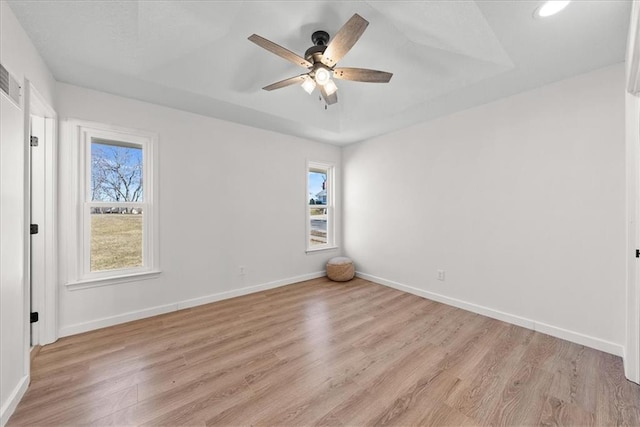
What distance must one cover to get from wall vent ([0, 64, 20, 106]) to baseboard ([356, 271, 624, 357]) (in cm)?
441

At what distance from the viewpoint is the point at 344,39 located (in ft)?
5.85

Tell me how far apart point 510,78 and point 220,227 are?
12.3 ft

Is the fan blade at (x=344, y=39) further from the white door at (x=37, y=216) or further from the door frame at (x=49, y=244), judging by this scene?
the white door at (x=37, y=216)

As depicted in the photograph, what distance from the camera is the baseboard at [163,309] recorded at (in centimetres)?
254

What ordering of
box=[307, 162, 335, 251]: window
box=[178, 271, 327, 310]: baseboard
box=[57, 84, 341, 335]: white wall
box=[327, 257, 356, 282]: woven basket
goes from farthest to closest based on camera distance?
box=[307, 162, 335, 251]: window → box=[327, 257, 356, 282]: woven basket → box=[178, 271, 327, 310]: baseboard → box=[57, 84, 341, 335]: white wall

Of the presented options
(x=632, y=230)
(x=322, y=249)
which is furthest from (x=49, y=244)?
(x=632, y=230)

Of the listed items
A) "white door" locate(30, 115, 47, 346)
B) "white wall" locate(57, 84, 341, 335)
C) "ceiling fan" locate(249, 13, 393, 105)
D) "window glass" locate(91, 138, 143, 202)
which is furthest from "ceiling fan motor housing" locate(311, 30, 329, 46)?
"white door" locate(30, 115, 47, 346)

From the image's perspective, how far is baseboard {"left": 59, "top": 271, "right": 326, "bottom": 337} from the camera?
2.54 meters

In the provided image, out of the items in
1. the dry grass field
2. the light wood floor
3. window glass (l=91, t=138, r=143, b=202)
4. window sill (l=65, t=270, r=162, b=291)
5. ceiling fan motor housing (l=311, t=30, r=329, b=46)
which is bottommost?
the light wood floor

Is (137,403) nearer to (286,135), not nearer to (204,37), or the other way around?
(204,37)

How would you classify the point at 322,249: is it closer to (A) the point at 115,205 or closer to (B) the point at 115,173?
(A) the point at 115,205

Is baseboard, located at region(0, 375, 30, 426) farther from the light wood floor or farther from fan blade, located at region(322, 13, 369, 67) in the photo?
fan blade, located at region(322, 13, 369, 67)

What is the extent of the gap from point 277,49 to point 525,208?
2.91 m

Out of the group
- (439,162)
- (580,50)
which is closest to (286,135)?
(439,162)
